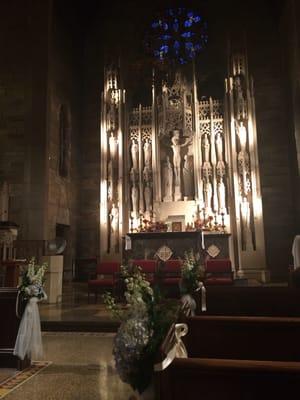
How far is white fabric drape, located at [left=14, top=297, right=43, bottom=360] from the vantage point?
4.10 m

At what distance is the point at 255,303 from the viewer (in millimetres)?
4090

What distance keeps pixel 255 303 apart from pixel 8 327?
3.02 m

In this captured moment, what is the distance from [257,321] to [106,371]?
2070 millimetres

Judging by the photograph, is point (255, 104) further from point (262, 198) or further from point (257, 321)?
point (257, 321)

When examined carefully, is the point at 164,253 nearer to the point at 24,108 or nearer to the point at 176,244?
the point at 176,244

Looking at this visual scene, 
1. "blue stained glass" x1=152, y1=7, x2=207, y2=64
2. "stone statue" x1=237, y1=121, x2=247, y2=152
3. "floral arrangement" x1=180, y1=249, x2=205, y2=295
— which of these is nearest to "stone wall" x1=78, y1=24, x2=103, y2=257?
"blue stained glass" x1=152, y1=7, x2=207, y2=64

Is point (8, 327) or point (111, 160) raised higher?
point (111, 160)

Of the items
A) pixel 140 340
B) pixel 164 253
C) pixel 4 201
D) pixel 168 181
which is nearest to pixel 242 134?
pixel 168 181

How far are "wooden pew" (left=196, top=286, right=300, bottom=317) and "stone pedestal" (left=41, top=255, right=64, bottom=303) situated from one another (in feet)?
17.6

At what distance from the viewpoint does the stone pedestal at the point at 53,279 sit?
869cm

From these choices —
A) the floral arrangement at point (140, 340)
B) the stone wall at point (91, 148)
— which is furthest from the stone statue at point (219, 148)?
the floral arrangement at point (140, 340)

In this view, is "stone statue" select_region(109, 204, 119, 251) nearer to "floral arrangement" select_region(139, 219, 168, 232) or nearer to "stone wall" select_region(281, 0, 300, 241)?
"floral arrangement" select_region(139, 219, 168, 232)

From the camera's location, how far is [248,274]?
39.6 feet

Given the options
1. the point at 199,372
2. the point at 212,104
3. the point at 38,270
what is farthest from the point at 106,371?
the point at 212,104
